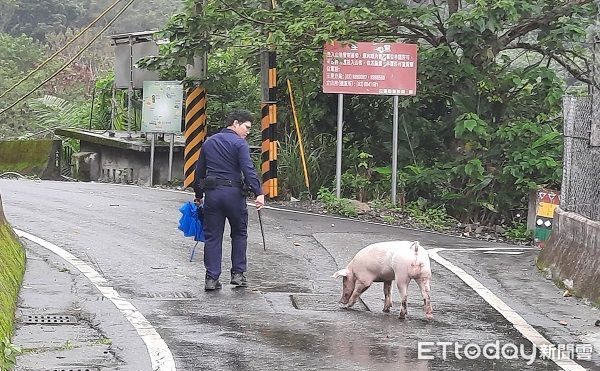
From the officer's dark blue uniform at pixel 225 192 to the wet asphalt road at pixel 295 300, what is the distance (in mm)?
377

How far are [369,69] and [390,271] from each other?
31.9 feet

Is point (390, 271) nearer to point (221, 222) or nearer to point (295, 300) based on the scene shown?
point (295, 300)

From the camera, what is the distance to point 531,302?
32.1ft

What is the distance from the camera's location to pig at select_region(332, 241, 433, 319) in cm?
877

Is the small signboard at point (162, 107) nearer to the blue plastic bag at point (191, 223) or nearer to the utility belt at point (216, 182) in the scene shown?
the blue plastic bag at point (191, 223)

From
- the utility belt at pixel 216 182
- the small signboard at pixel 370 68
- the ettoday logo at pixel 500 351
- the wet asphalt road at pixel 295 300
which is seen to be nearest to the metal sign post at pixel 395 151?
the small signboard at pixel 370 68

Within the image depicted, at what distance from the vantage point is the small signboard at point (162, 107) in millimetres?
21781

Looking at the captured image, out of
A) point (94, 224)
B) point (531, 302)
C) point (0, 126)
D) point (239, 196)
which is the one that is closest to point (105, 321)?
point (239, 196)

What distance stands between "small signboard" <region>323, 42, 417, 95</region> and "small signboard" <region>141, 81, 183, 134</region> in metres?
4.72

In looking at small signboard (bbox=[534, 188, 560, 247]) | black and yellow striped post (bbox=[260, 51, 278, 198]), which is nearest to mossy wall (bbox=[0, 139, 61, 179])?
black and yellow striped post (bbox=[260, 51, 278, 198])

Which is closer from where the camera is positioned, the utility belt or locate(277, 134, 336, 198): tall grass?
the utility belt

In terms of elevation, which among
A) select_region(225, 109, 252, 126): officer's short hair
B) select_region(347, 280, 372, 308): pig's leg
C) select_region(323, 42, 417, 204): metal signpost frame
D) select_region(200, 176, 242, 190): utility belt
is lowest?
select_region(347, 280, 372, 308): pig's leg

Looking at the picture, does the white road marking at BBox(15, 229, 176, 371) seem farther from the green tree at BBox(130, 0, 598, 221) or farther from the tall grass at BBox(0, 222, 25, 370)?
the green tree at BBox(130, 0, 598, 221)

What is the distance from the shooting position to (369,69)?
18.2 m
